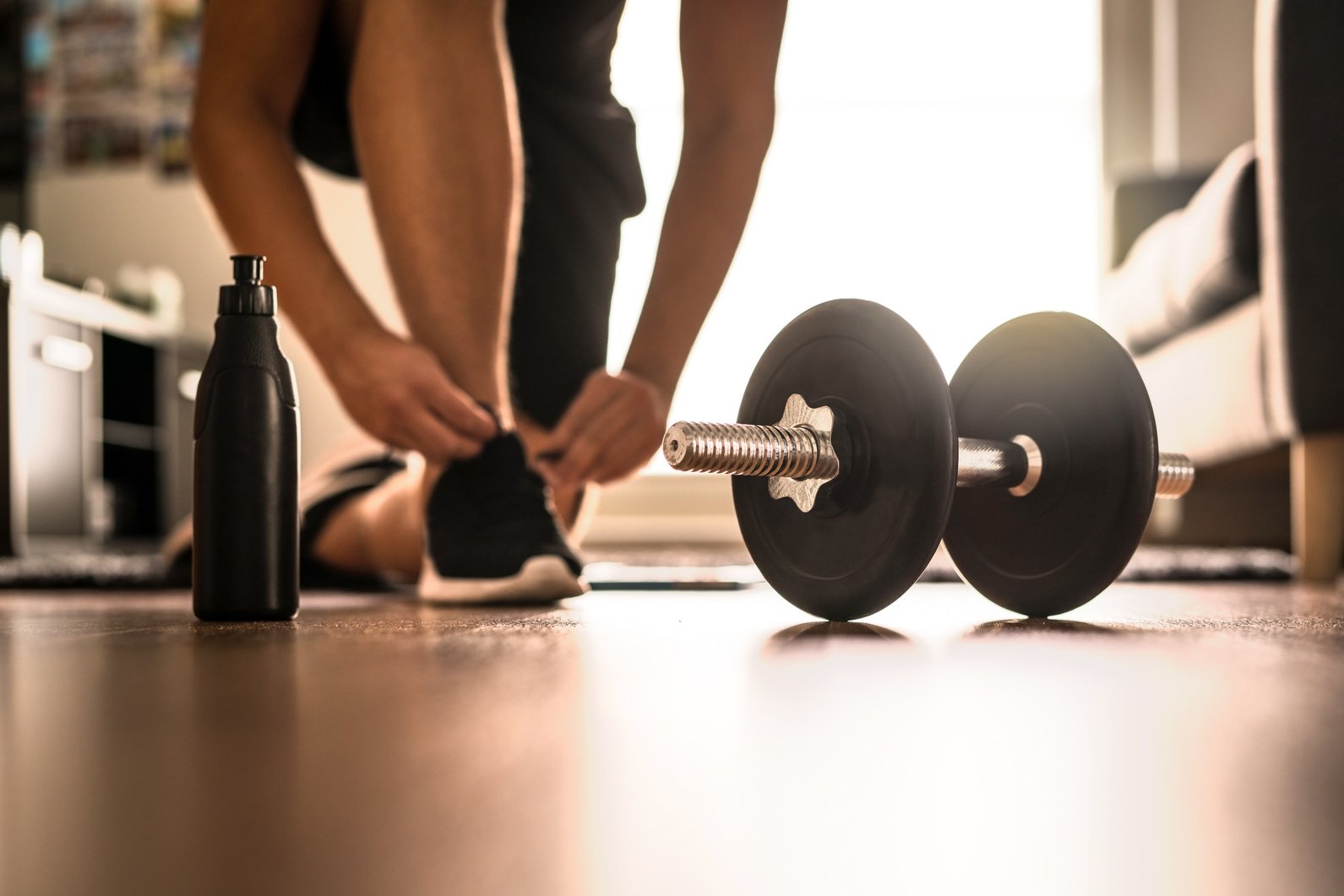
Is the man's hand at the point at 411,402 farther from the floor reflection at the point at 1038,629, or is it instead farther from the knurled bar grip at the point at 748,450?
the floor reflection at the point at 1038,629

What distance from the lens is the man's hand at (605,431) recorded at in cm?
99

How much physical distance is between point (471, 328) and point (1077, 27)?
3569mm

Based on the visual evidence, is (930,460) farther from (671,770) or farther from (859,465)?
(671,770)

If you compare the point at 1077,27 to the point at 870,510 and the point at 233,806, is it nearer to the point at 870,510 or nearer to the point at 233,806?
the point at 870,510

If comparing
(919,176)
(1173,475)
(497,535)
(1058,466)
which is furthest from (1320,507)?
(919,176)

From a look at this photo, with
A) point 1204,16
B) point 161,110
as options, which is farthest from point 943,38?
point 161,110

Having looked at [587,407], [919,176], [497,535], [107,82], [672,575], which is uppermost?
[107,82]

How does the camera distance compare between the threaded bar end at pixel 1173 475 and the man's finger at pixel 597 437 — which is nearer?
the threaded bar end at pixel 1173 475

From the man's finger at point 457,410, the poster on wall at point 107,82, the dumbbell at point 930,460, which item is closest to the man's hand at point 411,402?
the man's finger at point 457,410

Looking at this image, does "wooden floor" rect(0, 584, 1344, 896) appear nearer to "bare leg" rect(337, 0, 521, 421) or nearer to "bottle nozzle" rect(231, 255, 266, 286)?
"bottle nozzle" rect(231, 255, 266, 286)

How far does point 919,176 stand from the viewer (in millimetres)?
3922

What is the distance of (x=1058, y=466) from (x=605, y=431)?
14.9 inches

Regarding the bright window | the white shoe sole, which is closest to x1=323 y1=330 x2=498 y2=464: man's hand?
the white shoe sole

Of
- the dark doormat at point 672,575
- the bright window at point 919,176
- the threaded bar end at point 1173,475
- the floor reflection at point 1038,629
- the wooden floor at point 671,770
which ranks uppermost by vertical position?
the bright window at point 919,176
